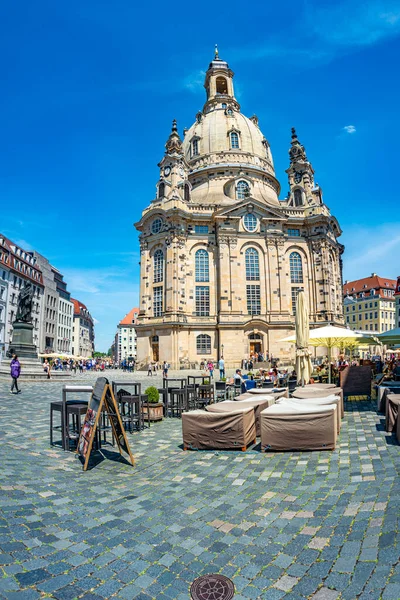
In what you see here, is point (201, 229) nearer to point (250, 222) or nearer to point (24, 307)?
point (250, 222)

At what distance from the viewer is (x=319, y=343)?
62.4 feet

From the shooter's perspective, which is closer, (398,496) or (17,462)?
(398,496)

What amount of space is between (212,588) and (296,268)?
4780cm

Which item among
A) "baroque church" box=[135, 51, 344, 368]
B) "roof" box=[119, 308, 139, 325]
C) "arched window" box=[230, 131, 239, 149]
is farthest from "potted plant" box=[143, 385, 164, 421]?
"roof" box=[119, 308, 139, 325]

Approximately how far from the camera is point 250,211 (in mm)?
47531

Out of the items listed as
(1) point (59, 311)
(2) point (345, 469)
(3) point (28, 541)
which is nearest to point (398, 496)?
(2) point (345, 469)

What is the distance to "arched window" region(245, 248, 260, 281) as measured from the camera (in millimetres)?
47000

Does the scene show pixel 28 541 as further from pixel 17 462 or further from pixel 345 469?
pixel 345 469

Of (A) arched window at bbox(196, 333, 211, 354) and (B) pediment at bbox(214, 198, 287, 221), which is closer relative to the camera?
(A) arched window at bbox(196, 333, 211, 354)

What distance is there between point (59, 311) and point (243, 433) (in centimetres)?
8204

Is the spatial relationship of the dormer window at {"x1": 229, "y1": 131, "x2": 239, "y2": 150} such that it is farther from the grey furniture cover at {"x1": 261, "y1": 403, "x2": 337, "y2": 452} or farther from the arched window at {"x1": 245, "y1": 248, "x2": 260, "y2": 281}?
the grey furniture cover at {"x1": 261, "y1": 403, "x2": 337, "y2": 452}

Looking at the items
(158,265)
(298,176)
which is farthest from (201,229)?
(298,176)

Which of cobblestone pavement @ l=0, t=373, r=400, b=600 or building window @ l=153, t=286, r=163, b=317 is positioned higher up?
building window @ l=153, t=286, r=163, b=317

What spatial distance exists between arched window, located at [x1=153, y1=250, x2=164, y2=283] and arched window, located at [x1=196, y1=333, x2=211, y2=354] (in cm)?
867
